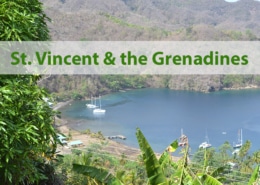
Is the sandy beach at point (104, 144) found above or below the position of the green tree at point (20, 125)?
below

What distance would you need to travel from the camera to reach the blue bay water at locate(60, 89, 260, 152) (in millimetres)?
18750

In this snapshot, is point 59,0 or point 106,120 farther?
point 59,0

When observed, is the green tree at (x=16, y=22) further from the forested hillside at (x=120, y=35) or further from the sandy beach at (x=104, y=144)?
the sandy beach at (x=104, y=144)

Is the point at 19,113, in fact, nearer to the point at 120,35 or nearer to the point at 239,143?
the point at 239,143

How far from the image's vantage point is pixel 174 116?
22.9 metres

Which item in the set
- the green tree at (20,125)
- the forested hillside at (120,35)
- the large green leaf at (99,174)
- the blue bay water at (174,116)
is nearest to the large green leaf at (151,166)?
the large green leaf at (99,174)

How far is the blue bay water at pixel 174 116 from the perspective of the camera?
1875cm

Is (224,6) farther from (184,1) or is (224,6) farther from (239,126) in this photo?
(239,126)

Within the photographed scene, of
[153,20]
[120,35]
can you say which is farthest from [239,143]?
[153,20]

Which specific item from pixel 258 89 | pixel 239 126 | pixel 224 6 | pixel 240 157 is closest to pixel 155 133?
pixel 239 126

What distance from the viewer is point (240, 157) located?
487 inches

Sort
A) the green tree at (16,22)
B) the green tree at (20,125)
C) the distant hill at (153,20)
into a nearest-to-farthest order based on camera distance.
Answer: the green tree at (20,125), the green tree at (16,22), the distant hill at (153,20)

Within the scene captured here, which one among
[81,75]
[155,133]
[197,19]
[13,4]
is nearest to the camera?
[13,4]

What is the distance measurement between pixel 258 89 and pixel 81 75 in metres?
15.8
